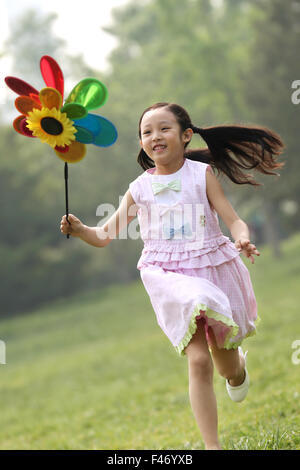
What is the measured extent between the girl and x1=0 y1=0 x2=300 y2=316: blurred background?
14584 millimetres

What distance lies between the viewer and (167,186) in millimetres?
3336

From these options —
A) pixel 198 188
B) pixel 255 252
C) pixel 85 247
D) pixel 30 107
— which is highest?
pixel 85 247

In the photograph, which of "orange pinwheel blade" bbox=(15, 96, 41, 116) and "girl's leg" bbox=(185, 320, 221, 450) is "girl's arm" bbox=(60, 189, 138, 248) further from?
"girl's leg" bbox=(185, 320, 221, 450)

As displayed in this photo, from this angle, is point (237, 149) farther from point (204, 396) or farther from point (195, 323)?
point (204, 396)

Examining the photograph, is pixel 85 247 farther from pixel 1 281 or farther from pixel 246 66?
pixel 246 66

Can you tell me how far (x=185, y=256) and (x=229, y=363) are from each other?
2.28 feet

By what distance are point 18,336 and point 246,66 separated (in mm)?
11116

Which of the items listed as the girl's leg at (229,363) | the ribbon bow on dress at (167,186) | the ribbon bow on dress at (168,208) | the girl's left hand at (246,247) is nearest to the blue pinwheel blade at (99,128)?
the ribbon bow on dress at (167,186)

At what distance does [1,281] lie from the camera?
25172 millimetres

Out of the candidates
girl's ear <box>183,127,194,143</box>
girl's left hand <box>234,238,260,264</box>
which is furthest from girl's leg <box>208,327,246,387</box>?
girl's ear <box>183,127,194,143</box>

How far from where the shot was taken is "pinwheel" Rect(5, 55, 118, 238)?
325cm

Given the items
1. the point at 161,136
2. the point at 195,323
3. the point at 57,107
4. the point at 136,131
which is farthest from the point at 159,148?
the point at 136,131

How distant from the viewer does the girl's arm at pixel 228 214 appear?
3.08 m
